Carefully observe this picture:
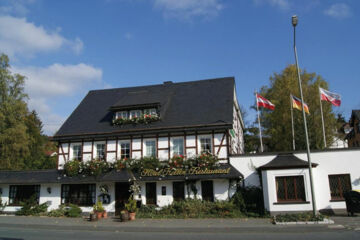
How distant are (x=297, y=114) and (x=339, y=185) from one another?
426 inches

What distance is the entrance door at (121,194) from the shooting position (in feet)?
64.0

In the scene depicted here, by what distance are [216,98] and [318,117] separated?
10.8 meters

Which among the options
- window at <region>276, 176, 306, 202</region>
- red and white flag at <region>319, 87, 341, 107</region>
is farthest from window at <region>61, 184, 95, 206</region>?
red and white flag at <region>319, 87, 341, 107</region>

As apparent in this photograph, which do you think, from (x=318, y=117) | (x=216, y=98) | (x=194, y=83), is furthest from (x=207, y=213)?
(x=318, y=117)

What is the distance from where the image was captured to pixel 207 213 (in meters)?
17.4

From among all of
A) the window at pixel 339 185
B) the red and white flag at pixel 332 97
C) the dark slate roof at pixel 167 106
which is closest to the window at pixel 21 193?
the dark slate roof at pixel 167 106

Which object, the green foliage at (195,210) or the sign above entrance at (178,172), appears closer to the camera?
the green foliage at (195,210)

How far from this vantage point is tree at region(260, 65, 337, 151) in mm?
26781

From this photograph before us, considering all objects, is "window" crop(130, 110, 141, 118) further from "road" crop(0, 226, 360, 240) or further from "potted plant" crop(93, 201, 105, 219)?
"road" crop(0, 226, 360, 240)

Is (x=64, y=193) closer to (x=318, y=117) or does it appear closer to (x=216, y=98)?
(x=216, y=98)

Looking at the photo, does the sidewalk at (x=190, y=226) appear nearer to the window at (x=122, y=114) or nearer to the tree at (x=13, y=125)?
the window at (x=122, y=114)

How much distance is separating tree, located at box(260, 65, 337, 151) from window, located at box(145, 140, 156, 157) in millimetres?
13941

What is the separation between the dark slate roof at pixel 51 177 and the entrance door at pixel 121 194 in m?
1.19

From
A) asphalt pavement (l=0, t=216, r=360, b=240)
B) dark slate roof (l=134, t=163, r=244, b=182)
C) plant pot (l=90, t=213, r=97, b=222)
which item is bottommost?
asphalt pavement (l=0, t=216, r=360, b=240)
